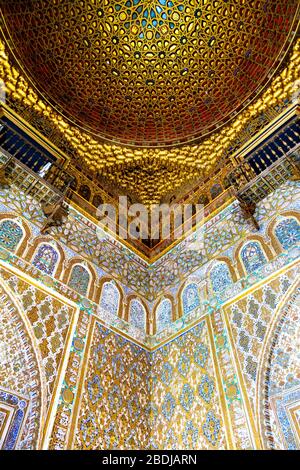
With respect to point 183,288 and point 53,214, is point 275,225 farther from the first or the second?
point 53,214

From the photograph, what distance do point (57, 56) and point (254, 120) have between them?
4107 millimetres

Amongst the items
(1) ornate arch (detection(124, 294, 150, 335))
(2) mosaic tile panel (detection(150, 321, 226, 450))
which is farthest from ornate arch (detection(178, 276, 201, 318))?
(1) ornate arch (detection(124, 294, 150, 335))

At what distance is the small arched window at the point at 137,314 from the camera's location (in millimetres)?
5588

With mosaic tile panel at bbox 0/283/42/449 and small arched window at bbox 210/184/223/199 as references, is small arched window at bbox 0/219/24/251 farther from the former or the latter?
small arched window at bbox 210/184/223/199

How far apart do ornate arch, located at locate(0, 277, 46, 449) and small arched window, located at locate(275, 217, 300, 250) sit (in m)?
3.38

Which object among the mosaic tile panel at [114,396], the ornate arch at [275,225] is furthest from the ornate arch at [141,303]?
the ornate arch at [275,225]

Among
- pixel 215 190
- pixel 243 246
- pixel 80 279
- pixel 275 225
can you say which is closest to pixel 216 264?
pixel 243 246

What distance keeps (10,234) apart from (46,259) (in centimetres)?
59

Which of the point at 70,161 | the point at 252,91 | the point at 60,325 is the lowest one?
the point at 60,325

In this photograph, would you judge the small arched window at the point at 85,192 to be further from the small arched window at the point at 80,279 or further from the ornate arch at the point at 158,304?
the ornate arch at the point at 158,304

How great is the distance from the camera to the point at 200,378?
4.45 metres

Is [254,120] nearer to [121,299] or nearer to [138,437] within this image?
[121,299]

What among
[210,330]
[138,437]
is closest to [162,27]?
[210,330]

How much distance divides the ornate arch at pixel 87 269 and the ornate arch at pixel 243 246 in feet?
7.04
